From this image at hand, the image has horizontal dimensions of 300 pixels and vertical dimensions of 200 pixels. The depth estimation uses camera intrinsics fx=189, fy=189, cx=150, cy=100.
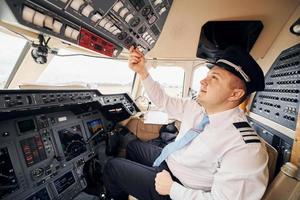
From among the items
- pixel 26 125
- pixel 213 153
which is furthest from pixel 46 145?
pixel 213 153

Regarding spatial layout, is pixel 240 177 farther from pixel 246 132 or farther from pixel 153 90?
pixel 153 90

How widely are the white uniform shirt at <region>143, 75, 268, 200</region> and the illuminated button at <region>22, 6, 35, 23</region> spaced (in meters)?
0.82

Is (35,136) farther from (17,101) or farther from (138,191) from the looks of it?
(138,191)

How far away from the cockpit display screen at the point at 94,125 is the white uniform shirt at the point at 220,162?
90cm

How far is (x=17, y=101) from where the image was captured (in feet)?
Result: 3.87

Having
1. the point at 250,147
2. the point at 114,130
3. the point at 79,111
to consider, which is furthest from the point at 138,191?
the point at 114,130

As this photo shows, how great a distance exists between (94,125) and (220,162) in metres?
1.46

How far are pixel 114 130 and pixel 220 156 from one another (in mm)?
1582

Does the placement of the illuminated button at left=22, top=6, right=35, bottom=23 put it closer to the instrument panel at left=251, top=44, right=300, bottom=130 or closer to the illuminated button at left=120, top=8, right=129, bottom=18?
the illuminated button at left=120, top=8, right=129, bottom=18

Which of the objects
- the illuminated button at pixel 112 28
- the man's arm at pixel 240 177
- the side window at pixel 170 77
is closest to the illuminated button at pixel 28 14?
the illuminated button at pixel 112 28

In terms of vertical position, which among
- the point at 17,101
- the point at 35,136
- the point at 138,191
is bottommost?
the point at 138,191

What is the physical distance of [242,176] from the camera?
33.8 inches

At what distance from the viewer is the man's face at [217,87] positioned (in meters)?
1.15

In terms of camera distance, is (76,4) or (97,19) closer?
(76,4)
